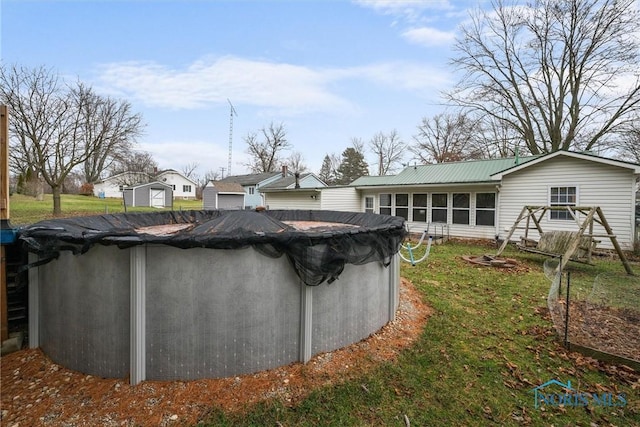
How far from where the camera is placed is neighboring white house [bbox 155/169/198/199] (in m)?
35.0

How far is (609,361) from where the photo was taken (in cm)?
303

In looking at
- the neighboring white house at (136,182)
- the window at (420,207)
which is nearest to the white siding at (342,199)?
the window at (420,207)

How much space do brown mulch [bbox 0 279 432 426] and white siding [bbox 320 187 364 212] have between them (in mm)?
11780

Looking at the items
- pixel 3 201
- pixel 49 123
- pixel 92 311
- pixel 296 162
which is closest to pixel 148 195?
pixel 49 123

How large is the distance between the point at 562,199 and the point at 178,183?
37.9 metres

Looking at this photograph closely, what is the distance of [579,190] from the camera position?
8.92 meters

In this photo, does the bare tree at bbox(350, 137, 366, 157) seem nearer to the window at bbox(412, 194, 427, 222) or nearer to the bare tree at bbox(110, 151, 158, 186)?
the bare tree at bbox(110, 151, 158, 186)

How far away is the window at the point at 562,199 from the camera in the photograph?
9078 mm

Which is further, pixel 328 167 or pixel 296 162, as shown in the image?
pixel 328 167

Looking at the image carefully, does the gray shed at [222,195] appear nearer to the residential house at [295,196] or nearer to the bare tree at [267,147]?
the residential house at [295,196]

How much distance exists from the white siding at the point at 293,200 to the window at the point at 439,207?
6.30 meters

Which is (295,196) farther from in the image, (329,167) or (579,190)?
(329,167)

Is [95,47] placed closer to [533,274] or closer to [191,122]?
[191,122]

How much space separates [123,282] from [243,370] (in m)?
1.31
